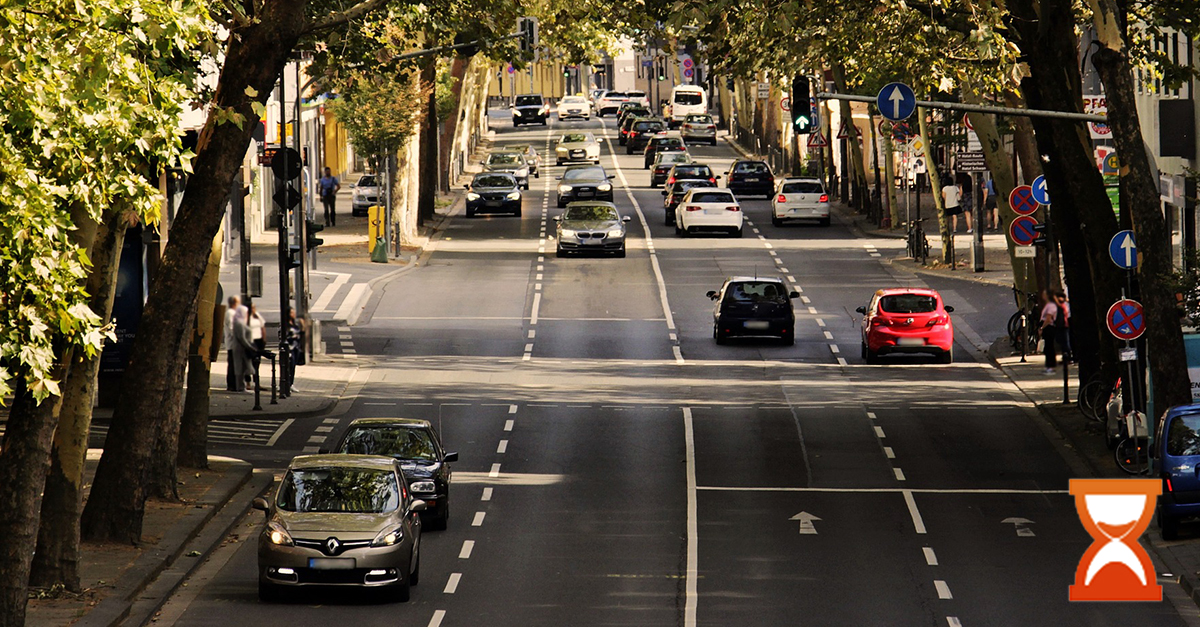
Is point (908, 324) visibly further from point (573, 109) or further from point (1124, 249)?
point (573, 109)

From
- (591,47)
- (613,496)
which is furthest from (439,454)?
(591,47)

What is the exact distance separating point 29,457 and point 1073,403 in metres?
19.4

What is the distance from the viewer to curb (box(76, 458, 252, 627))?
16391 mm

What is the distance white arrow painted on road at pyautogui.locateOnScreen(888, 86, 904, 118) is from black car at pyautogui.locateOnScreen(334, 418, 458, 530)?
7.63 metres

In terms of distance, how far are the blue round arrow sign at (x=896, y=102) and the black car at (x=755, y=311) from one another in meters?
13.6

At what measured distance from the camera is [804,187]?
6259 centimetres

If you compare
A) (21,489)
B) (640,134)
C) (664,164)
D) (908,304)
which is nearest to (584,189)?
(664,164)

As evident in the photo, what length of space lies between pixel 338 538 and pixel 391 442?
458 centimetres

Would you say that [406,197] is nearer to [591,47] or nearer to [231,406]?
[591,47]

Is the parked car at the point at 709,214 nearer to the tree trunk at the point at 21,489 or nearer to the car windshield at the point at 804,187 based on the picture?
the car windshield at the point at 804,187

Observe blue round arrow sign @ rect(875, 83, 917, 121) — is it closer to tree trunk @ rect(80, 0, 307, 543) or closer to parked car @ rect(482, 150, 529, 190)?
tree trunk @ rect(80, 0, 307, 543)

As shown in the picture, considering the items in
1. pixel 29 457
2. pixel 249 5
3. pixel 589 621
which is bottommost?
pixel 589 621

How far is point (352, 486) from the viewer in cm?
1778

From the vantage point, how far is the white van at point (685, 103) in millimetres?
119500
